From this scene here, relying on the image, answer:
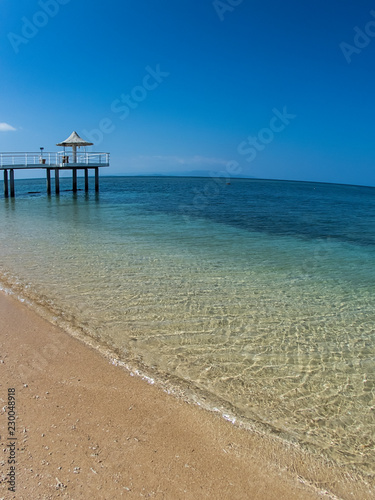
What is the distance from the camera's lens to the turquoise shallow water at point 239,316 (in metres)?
3.50

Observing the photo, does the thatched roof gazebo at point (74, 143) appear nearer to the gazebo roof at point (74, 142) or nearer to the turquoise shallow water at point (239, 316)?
the gazebo roof at point (74, 142)

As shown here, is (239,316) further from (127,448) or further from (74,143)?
(74,143)

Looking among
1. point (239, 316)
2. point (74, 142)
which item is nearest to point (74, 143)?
point (74, 142)

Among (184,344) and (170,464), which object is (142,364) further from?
(170,464)

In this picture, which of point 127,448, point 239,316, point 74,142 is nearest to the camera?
point 127,448

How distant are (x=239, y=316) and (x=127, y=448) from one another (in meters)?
3.23

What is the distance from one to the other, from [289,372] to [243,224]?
13.5 m

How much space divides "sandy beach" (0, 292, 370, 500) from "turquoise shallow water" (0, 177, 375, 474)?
348 mm

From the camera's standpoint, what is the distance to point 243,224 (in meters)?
17.2

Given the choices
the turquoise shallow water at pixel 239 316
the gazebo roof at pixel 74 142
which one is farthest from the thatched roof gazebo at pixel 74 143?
the turquoise shallow water at pixel 239 316

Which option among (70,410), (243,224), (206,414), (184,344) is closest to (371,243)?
(243,224)

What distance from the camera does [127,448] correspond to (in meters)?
2.75

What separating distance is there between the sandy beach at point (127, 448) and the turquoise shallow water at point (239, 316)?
348 mm

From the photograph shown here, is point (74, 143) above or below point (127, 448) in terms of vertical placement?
above
